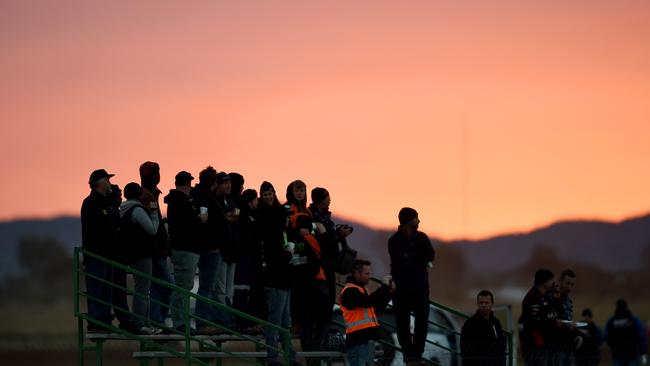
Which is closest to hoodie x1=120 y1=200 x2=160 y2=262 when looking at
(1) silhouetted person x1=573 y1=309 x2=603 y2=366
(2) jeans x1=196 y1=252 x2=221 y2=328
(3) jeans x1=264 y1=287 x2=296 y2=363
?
(2) jeans x1=196 y1=252 x2=221 y2=328

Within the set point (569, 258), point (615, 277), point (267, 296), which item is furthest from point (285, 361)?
point (569, 258)

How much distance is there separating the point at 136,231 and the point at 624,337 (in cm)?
1221

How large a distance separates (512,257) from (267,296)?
82850 mm

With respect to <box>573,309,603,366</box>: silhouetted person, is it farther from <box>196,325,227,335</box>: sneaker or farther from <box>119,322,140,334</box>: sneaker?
<box>119,322,140,334</box>: sneaker

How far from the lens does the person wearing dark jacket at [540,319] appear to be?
19.1 m

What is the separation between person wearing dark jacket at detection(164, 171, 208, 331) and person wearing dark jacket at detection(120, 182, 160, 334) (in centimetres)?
23

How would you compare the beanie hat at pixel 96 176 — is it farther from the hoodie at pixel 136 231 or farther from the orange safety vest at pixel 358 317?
the orange safety vest at pixel 358 317

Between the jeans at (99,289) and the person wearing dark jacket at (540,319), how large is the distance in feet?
16.2

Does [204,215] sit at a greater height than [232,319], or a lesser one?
greater

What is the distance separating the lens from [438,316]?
Result: 31.4 m

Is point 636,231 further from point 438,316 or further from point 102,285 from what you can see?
point 102,285

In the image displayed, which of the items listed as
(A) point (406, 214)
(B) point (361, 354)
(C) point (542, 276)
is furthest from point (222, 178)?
(C) point (542, 276)

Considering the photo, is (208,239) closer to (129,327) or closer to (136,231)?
(136,231)

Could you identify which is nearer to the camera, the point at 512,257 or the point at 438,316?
the point at 438,316
